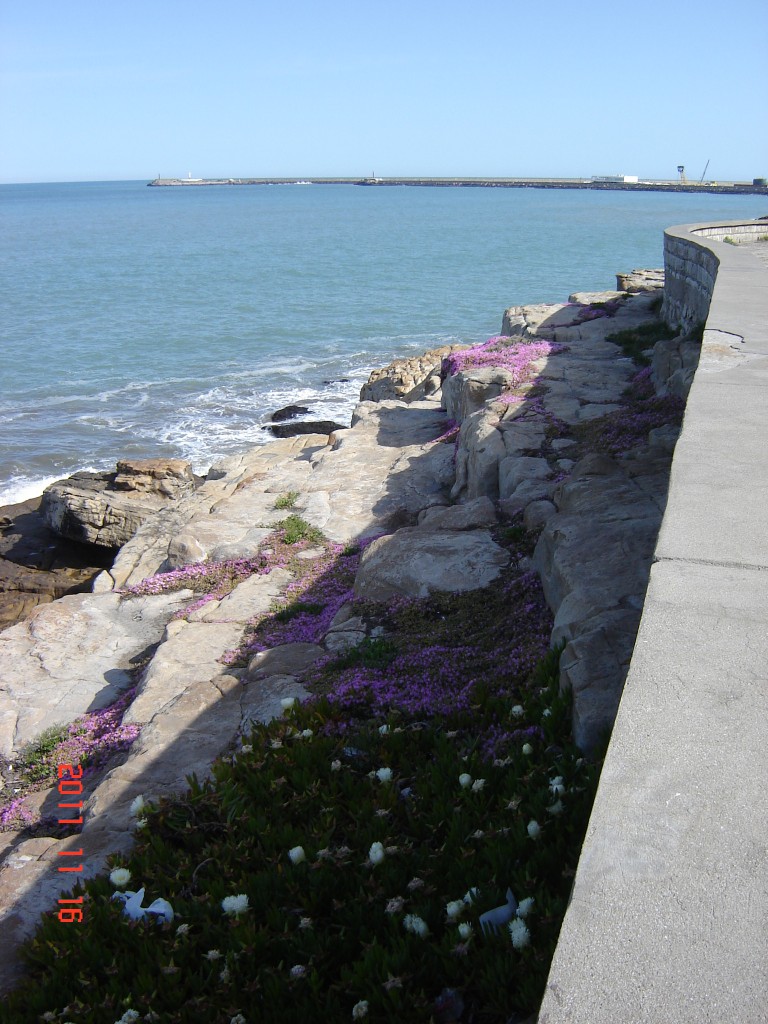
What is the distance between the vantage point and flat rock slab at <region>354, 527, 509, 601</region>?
7.18 m

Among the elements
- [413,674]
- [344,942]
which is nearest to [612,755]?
[344,942]

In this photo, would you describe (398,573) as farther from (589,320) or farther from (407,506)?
(589,320)

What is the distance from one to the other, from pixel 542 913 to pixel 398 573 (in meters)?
4.51

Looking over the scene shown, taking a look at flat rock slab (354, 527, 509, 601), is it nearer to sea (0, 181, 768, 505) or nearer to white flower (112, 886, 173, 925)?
white flower (112, 886, 173, 925)

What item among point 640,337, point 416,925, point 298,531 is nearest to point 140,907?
point 416,925

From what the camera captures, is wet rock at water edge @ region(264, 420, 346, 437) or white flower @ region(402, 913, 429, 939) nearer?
white flower @ region(402, 913, 429, 939)

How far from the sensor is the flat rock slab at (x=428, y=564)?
23.6 feet

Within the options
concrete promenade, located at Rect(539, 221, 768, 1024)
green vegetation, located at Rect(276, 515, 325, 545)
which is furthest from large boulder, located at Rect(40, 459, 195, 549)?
concrete promenade, located at Rect(539, 221, 768, 1024)

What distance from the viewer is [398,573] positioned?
7.48 metres

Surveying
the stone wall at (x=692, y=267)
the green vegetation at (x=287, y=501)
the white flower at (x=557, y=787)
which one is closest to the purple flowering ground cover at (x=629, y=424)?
the stone wall at (x=692, y=267)

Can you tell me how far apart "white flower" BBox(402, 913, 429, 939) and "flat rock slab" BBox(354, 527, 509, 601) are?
12.7 ft

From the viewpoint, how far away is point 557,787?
12.1 feet

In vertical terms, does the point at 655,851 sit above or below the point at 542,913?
above

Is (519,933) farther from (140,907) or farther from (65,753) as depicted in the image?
(65,753)
